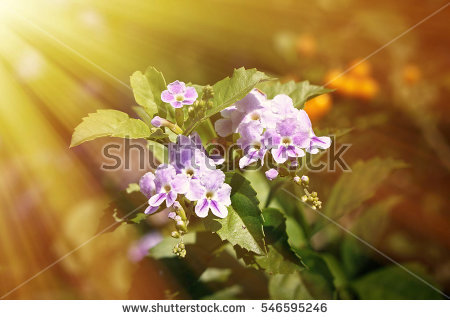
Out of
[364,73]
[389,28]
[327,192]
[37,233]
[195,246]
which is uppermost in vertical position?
[389,28]

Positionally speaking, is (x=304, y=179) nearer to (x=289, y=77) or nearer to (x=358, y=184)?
(x=358, y=184)

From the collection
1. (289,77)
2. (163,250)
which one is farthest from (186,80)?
(163,250)

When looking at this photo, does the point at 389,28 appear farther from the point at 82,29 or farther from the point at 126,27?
the point at 82,29

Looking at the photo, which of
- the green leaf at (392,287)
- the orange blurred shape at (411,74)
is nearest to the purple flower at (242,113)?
the green leaf at (392,287)

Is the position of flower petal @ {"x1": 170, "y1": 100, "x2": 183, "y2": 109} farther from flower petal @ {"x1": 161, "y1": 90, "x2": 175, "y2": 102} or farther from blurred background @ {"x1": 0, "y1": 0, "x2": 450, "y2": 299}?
blurred background @ {"x1": 0, "y1": 0, "x2": 450, "y2": 299}

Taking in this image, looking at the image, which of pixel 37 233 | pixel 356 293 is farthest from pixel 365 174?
pixel 37 233
